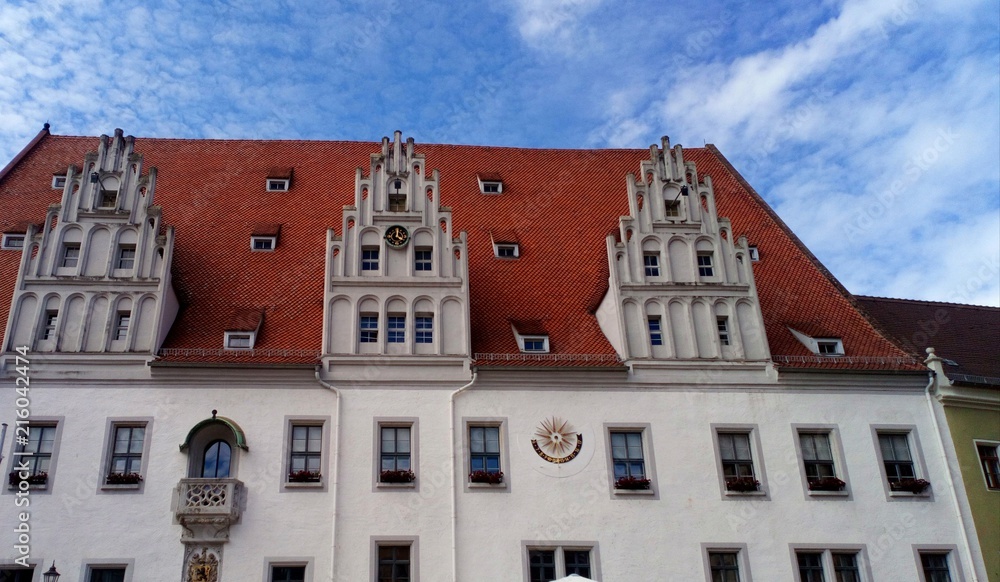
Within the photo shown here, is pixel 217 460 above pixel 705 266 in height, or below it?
below

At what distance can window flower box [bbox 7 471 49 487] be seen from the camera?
2050cm

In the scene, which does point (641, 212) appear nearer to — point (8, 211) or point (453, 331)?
point (453, 331)

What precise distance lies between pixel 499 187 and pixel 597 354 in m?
10.0

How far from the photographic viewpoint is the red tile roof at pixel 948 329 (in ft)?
87.0

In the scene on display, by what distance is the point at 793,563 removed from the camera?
835 inches

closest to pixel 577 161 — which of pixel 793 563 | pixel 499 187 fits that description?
pixel 499 187

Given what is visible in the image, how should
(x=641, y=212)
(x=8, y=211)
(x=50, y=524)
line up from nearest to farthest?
(x=50, y=524) → (x=641, y=212) → (x=8, y=211)

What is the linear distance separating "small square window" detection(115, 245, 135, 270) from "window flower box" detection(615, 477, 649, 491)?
1375cm

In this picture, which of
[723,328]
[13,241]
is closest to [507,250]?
[723,328]

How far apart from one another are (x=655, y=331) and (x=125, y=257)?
564 inches

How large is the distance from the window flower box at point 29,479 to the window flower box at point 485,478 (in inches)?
383

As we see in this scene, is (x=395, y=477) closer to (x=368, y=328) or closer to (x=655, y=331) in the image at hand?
→ (x=368, y=328)

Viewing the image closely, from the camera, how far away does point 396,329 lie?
23469 millimetres

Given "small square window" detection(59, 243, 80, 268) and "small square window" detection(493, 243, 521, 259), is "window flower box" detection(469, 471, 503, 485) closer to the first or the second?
"small square window" detection(493, 243, 521, 259)
